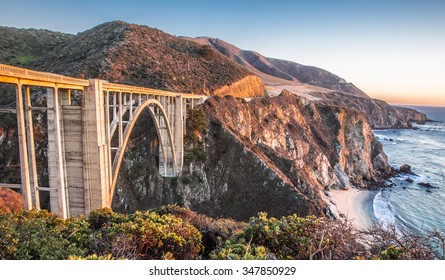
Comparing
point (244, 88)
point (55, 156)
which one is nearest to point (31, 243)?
point (55, 156)

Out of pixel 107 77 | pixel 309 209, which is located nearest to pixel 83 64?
pixel 107 77

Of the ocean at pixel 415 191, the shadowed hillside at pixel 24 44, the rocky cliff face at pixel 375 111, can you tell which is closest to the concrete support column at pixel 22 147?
the ocean at pixel 415 191

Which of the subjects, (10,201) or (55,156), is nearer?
(55,156)

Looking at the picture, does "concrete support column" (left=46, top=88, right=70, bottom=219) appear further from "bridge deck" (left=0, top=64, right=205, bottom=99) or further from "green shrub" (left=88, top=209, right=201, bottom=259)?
"green shrub" (left=88, top=209, right=201, bottom=259)

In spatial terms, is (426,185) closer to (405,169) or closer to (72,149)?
(405,169)

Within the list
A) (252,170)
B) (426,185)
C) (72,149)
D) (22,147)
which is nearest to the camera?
(22,147)
